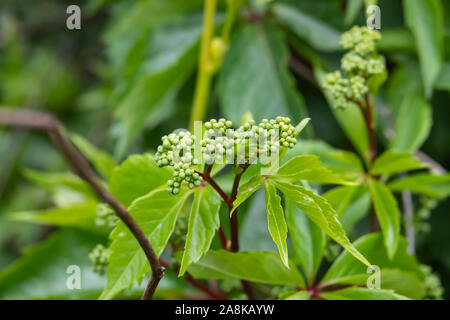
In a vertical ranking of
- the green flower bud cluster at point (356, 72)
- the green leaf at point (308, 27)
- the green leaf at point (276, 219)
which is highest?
the green leaf at point (308, 27)

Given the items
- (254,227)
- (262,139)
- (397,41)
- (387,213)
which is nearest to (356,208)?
(387,213)

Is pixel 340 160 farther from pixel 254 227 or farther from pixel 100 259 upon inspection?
pixel 100 259

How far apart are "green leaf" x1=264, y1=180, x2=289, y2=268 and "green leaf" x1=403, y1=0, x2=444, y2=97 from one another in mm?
470

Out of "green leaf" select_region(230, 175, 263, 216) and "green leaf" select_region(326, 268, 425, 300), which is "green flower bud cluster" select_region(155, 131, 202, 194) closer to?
"green leaf" select_region(230, 175, 263, 216)

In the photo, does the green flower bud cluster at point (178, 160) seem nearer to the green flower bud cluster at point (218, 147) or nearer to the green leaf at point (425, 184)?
the green flower bud cluster at point (218, 147)

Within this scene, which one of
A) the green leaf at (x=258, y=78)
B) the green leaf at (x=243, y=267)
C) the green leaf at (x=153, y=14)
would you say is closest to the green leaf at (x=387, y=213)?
the green leaf at (x=243, y=267)

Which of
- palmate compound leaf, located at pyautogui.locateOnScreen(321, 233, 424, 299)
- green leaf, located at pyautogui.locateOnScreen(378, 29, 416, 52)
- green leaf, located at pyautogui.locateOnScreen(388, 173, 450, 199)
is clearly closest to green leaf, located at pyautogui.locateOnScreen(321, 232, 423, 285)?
palmate compound leaf, located at pyautogui.locateOnScreen(321, 233, 424, 299)

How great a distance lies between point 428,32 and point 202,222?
57cm

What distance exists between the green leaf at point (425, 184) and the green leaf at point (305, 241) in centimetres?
16

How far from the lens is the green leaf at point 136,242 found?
17.2 inches

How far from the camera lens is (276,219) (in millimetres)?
406

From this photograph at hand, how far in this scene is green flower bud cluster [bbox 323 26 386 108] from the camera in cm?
53

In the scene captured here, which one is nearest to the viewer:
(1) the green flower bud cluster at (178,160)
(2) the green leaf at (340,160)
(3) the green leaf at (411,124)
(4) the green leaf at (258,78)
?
(1) the green flower bud cluster at (178,160)
